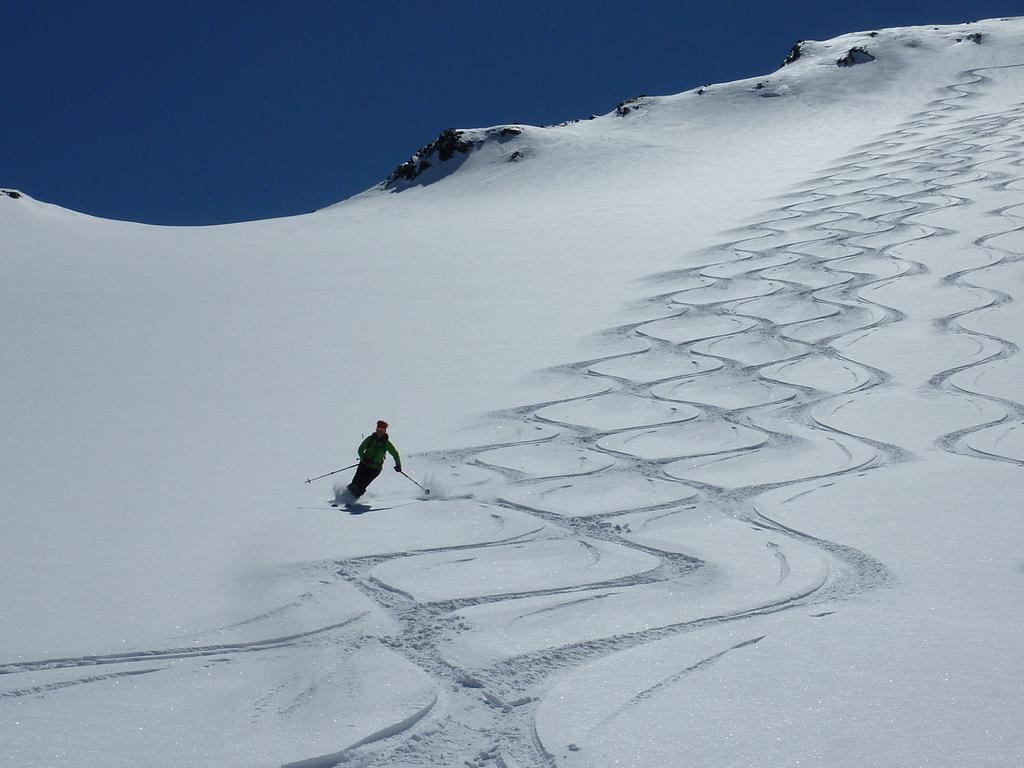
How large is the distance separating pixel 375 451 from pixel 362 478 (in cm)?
21

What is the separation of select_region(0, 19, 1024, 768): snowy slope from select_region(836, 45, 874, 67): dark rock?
72.4 feet

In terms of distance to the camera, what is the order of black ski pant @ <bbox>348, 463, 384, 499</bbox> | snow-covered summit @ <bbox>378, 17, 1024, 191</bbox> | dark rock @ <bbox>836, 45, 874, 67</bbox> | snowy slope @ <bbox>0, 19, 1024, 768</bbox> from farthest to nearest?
dark rock @ <bbox>836, 45, 874, 67</bbox>, snow-covered summit @ <bbox>378, 17, 1024, 191</bbox>, black ski pant @ <bbox>348, 463, 384, 499</bbox>, snowy slope @ <bbox>0, 19, 1024, 768</bbox>

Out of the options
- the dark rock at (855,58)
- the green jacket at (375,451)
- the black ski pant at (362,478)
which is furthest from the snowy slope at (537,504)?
the dark rock at (855,58)

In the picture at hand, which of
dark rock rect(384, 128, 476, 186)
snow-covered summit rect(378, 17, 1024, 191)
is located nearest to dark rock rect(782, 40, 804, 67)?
snow-covered summit rect(378, 17, 1024, 191)

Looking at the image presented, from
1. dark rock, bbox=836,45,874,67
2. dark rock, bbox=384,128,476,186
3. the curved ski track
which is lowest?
the curved ski track

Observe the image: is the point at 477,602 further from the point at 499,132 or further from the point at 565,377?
the point at 499,132

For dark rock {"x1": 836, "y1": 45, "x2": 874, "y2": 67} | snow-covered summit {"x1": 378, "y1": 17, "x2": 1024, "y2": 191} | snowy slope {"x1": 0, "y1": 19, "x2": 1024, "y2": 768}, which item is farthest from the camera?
dark rock {"x1": 836, "y1": 45, "x2": 874, "y2": 67}

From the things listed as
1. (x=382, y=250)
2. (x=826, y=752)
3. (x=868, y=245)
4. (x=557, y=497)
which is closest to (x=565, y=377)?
(x=557, y=497)

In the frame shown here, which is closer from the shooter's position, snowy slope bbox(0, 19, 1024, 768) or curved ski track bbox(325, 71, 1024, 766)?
snowy slope bbox(0, 19, 1024, 768)

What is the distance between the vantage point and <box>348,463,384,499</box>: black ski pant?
253 inches

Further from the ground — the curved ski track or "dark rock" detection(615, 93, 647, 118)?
"dark rock" detection(615, 93, 647, 118)

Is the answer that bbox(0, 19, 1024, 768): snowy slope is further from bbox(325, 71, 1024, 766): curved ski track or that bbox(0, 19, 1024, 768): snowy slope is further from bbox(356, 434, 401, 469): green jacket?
bbox(356, 434, 401, 469): green jacket

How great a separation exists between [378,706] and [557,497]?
2.93 metres

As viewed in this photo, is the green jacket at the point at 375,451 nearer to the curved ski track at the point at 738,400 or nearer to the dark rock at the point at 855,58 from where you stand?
the curved ski track at the point at 738,400
